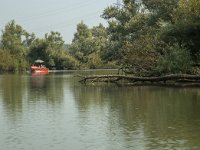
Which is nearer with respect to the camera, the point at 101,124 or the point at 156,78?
the point at 101,124

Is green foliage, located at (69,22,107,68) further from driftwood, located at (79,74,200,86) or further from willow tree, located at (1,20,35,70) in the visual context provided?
driftwood, located at (79,74,200,86)

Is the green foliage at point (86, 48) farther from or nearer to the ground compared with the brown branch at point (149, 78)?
farther from the ground

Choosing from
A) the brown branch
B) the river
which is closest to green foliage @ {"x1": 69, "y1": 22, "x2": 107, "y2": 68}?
the brown branch

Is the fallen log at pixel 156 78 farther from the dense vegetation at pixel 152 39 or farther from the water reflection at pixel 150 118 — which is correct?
the water reflection at pixel 150 118

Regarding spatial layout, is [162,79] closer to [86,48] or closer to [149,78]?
[149,78]

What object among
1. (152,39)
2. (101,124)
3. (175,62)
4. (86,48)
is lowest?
(101,124)

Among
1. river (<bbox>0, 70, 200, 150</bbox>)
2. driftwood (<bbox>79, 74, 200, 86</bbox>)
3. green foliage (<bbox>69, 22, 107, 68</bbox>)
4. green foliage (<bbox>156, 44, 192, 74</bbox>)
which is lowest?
river (<bbox>0, 70, 200, 150</bbox>)

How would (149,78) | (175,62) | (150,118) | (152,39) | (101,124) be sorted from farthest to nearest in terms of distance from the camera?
(152,39) → (149,78) → (175,62) → (150,118) → (101,124)

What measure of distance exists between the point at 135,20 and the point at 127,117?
127 feet

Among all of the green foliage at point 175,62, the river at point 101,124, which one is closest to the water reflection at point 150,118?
the river at point 101,124

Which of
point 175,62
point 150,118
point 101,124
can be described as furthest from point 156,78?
point 101,124

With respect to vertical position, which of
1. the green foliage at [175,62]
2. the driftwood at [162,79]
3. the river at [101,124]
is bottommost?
the river at [101,124]

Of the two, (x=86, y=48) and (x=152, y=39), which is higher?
(x=86, y=48)

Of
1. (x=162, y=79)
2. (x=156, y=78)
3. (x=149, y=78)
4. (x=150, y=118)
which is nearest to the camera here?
(x=150, y=118)
